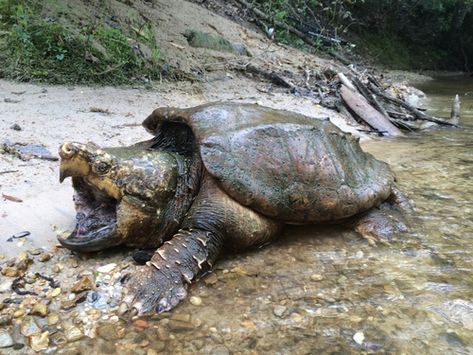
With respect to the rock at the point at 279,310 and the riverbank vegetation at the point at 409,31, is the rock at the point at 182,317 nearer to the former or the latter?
the rock at the point at 279,310

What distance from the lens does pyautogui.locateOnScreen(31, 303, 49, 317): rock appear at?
204 cm

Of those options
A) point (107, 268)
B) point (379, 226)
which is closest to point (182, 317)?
point (107, 268)

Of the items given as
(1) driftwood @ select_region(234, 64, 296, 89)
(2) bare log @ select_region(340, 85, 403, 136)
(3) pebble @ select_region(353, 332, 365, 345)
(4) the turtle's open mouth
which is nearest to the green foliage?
(1) driftwood @ select_region(234, 64, 296, 89)

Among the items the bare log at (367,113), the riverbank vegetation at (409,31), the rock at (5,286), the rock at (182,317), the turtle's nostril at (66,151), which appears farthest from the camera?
the riverbank vegetation at (409,31)

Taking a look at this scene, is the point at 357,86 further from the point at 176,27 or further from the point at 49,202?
the point at 49,202

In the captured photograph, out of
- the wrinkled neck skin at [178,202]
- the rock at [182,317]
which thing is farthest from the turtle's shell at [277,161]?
the rock at [182,317]

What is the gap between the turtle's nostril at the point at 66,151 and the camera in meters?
2.31

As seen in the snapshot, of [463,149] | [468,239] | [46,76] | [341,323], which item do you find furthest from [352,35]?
[341,323]

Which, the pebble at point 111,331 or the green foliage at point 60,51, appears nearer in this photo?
the pebble at point 111,331

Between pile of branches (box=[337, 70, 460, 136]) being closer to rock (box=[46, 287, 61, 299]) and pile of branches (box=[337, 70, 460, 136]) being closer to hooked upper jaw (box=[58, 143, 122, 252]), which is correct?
hooked upper jaw (box=[58, 143, 122, 252])

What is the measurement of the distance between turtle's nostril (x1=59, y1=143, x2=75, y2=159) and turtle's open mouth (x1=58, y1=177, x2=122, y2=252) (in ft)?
0.64

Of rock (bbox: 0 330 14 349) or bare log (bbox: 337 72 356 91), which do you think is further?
bare log (bbox: 337 72 356 91)

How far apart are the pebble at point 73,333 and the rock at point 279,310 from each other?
2.91ft

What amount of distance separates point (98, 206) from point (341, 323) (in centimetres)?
147
